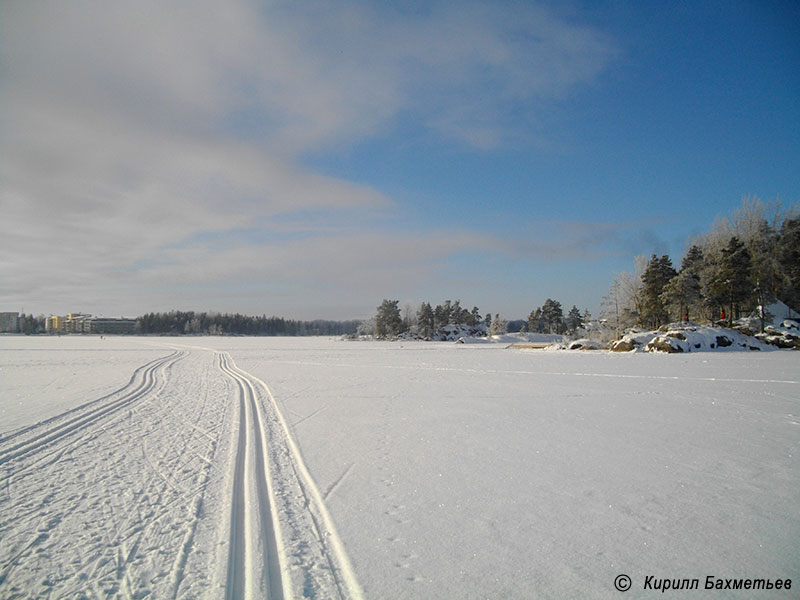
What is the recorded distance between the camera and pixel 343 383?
55.7ft

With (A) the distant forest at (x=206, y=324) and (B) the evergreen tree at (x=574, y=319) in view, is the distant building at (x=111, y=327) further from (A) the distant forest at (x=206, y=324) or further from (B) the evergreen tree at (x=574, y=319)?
(B) the evergreen tree at (x=574, y=319)

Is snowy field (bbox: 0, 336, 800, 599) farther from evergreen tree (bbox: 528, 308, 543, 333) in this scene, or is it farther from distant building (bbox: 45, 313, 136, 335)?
distant building (bbox: 45, 313, 136, 335)

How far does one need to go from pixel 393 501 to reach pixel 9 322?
201 meters

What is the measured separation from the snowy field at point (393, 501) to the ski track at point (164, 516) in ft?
0.08

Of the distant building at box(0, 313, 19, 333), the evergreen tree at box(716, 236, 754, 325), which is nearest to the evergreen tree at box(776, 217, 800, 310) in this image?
the evergreen tree at box(716, 236, 754, 325)

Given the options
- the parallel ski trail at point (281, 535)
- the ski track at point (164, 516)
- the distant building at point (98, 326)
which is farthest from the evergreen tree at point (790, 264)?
the distant building at point (98, 326)

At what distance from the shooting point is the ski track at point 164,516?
3449 mm

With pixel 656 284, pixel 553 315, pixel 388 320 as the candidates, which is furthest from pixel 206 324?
pixel 656 284

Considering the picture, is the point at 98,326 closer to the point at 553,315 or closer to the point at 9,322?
the point at 9,322

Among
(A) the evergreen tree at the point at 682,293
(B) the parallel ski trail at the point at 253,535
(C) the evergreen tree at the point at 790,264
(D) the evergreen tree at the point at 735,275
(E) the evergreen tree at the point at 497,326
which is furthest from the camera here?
(E) the evergreen tree at the point at 497,326

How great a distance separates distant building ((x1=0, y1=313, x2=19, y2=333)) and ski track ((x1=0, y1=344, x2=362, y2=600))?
19045cm

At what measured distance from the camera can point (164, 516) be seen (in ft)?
15.2

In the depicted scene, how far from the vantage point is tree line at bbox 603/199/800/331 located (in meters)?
39.4

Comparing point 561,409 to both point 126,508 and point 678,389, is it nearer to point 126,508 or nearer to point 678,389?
point 678,389
